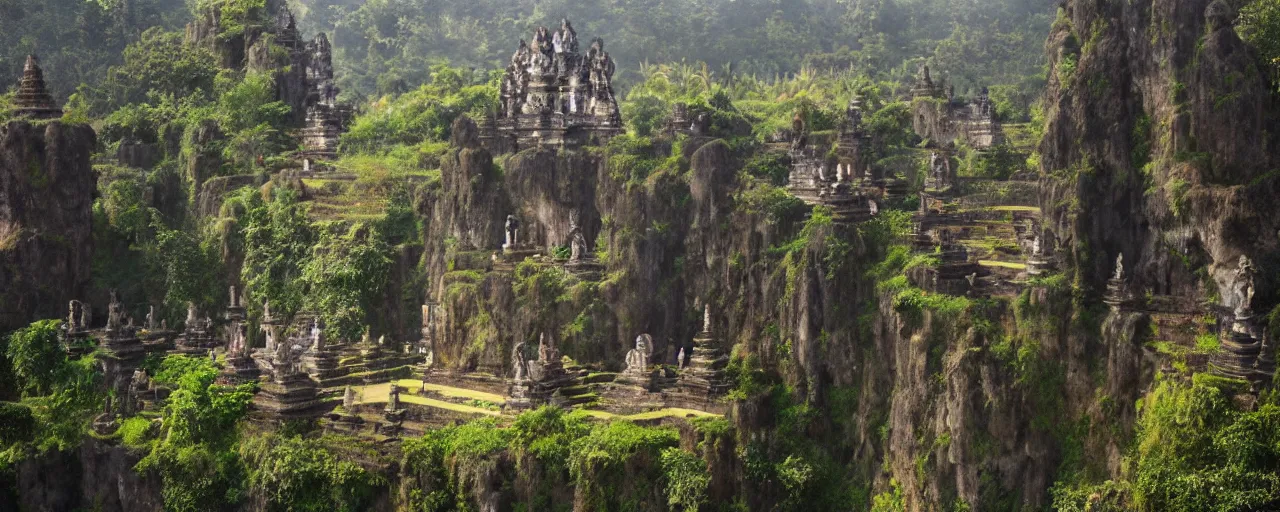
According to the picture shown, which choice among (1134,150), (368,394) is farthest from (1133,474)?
(368,394)

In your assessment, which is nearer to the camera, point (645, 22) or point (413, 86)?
point (413, 86)

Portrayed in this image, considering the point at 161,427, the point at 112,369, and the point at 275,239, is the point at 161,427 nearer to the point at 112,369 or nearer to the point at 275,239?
the point at 112,369

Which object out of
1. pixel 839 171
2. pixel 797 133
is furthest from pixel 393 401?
pixel 797 133

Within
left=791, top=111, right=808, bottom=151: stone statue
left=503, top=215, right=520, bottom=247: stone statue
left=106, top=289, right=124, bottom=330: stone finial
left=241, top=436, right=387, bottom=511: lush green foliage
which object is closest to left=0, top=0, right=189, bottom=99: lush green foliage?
left=106, top=289, right=124, bottom=330: stone finial

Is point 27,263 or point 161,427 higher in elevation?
point 27,263

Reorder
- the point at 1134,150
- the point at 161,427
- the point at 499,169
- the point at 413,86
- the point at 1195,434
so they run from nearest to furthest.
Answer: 1. the point at 1195,434
2. the point at 1134,150
3. the point at 161,427
4. the point at 499,169
5. the point at 413,86

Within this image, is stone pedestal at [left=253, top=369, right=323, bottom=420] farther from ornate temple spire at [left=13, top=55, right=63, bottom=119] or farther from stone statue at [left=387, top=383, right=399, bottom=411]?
ornate temple spire at [left=13, top=55, right=63, bottom=119]
